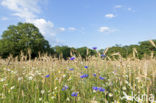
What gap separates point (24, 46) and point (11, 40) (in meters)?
4.11

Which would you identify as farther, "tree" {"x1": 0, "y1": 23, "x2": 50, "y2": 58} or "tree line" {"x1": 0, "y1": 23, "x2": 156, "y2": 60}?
"tree" {"x1": 0, "y1": 23, "x2": 50, "y2": 58}

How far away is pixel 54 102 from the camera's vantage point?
2484 millimetres

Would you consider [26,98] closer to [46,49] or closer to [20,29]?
[46,49]

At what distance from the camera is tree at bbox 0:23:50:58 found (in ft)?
91.6

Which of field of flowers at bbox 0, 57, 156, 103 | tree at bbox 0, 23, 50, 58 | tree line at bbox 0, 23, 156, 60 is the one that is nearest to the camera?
field of flowers at bbox 0, 57, 156, 103

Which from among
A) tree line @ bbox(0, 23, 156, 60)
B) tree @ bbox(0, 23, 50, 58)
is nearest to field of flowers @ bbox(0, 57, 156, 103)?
tree line @ bbox(0, 23, 156, 60)

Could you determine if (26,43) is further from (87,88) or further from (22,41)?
(87,88)

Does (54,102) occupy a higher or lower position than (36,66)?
lower

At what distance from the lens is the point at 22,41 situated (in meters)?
28.3

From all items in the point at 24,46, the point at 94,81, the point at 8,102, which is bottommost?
the point at 8,102

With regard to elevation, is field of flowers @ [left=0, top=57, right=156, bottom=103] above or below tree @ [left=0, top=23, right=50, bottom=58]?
below

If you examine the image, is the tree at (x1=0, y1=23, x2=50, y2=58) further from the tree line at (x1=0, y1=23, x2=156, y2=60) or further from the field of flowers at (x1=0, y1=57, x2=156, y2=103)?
the field of flowers at (x1=0, y1=57, x2=156, y2=103)

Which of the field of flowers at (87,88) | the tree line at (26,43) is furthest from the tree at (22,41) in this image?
the field of flowers at (87,88)

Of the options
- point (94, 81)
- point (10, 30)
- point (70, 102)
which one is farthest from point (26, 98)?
point (10, 30)
